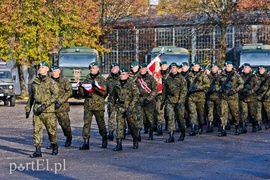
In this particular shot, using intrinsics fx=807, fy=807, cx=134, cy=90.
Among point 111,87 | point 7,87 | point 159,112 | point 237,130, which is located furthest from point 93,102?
point 7,87

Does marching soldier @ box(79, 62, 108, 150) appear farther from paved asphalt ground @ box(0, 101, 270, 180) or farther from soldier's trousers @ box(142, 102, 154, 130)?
soldier's trousers @ box(142, 102, 154, 130)

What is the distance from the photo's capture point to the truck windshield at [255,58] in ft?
109

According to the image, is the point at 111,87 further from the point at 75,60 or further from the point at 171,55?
the point at 75,60

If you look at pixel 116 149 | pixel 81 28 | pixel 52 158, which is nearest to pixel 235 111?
pixel 116 149

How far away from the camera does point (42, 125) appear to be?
14.9 metres

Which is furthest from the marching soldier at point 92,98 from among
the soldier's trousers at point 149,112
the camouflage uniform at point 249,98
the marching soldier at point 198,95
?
the camouflage uniform at point 249,98

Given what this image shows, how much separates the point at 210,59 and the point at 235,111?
33.3 meters

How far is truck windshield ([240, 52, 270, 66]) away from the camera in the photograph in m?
33.2

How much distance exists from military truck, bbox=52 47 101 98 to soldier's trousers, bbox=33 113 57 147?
2054 cm

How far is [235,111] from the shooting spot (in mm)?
20016

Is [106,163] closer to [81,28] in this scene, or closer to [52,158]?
[52,158]

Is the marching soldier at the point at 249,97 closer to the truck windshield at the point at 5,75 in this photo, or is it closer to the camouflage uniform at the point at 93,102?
the camouflage uniform at the point at 93,102

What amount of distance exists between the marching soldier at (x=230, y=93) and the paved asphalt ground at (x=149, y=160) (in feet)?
2.14

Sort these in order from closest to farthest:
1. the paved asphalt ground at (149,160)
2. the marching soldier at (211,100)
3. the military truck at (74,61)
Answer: the paved asphalt ground at (149,160), the marching soldier at (211,100), the military truck at (74,61)
